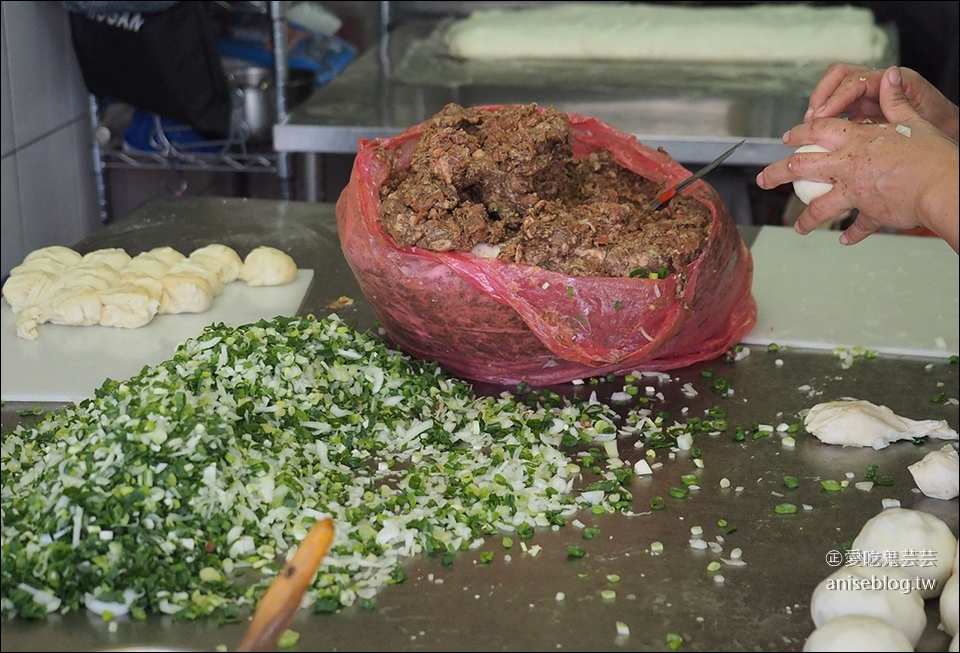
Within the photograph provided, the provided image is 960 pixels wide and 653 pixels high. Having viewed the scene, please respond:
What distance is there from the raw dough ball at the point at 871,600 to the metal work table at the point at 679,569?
1.2 inches

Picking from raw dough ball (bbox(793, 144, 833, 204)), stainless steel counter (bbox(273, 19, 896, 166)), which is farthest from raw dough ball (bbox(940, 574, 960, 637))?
stainless steel counter (bbox(273, 19, 896, 166))

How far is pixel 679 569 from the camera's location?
1.12 m

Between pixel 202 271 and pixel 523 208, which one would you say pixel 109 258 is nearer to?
pixel 202 271

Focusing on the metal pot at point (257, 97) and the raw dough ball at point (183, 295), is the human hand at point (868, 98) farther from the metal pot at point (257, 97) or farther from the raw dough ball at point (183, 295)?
the metal pot at point (257, 97)

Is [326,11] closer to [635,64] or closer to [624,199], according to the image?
[635,64]

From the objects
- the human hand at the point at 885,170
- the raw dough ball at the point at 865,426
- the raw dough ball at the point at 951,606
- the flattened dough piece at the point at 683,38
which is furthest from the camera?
the flattened dough piece at the point at 683,38

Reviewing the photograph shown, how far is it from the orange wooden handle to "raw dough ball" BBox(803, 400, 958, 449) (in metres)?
0.77

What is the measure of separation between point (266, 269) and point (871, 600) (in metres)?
1.26

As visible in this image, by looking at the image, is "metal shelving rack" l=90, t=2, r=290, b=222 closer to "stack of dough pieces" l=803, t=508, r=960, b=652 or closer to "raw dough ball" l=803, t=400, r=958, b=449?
"raw dough ball" l=803, t=400, r=958, b=449

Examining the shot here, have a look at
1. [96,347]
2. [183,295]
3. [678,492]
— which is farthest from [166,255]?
[678,492]

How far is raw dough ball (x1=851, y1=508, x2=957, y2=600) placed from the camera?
1.08 metres

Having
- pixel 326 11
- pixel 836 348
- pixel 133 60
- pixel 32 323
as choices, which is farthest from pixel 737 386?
pixel 326 11

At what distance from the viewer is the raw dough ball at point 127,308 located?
173cm

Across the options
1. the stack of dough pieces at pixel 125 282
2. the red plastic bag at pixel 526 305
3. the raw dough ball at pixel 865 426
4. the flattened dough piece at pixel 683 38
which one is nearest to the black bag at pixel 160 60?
the flattened dough piece at pixel 683 38
